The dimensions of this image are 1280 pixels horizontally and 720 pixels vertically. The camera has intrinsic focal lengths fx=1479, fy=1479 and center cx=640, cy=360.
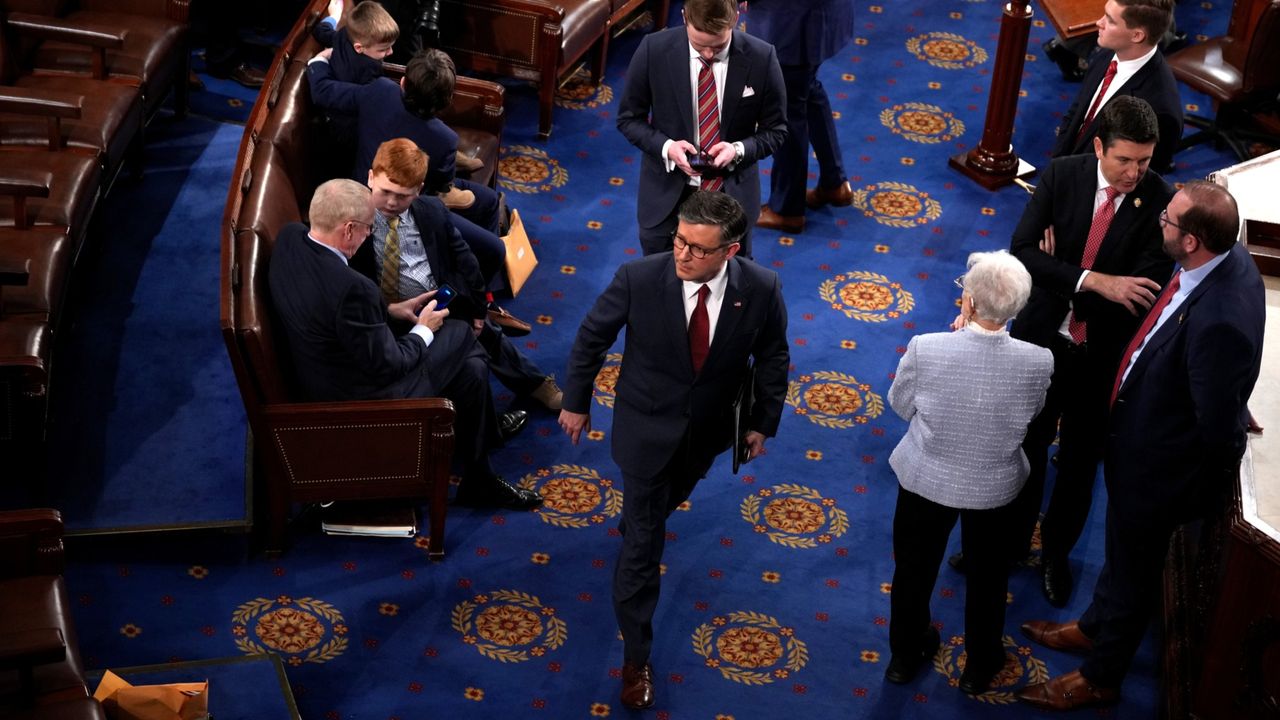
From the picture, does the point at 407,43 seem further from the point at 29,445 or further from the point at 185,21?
the point at 29,445

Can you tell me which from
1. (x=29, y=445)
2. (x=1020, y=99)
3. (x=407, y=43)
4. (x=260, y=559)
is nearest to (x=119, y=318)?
(x=29, y=445)

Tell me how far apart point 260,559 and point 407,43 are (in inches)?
125

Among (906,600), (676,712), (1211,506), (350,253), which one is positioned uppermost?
(350,253)

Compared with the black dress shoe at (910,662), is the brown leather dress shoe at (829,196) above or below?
above

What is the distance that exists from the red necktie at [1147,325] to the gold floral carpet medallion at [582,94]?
13.4ft

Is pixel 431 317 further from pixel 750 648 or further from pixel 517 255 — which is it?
pixel 750 648

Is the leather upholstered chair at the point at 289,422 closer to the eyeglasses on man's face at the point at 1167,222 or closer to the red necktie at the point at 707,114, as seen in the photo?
the red necktie at the point at 707,114

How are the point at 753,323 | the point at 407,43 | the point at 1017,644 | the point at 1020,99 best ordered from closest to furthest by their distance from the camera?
the point at 753,323 → the point at 1017,644 → the point at 407,43 → the point at 1020,99

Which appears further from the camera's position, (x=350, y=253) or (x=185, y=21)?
(x=185, y=21)

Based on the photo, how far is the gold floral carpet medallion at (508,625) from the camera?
4969 mm

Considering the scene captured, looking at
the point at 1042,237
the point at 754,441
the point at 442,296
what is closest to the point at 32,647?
the point at 442,296

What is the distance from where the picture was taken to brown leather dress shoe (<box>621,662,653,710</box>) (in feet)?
15.6

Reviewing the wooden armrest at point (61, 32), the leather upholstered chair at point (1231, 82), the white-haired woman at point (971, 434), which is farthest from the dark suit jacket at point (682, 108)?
the leather upholstered chair at point (1231, 82)

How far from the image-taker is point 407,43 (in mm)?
7418
